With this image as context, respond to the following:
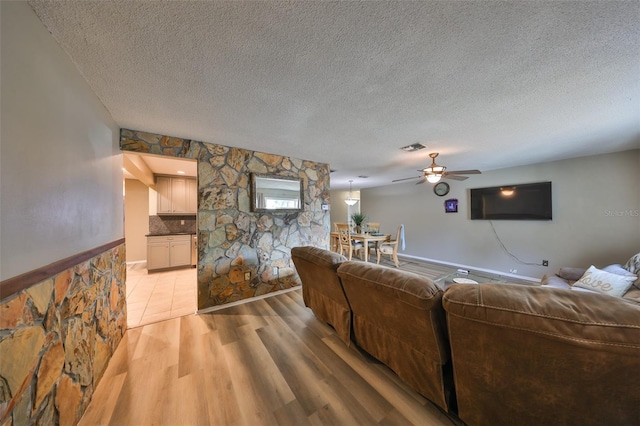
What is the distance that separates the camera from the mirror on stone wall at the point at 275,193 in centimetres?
304

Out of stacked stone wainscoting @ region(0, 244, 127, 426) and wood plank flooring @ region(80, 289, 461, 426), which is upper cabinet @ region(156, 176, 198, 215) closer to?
wood plank flooring @ region(80, 289, 461, 426)

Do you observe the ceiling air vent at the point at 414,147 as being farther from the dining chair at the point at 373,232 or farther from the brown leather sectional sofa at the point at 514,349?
the dining chair at the point at 373,232

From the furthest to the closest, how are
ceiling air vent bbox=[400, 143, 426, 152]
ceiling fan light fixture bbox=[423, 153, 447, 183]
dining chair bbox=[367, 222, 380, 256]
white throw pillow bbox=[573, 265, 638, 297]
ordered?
dining chair bbox=[367, 222, 380, 256] < ceiling fan light fixture bbox=[423, 153, 447, 183] < ceiling air vent bbox=[400, 143, 426, 152] < white throw pillow bbox=[573, 265, 638, 297]

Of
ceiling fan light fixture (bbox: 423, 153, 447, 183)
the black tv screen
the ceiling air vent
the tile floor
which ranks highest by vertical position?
the ceiling air vent

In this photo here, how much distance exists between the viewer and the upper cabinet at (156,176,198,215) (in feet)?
14.9

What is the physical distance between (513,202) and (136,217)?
8.62m

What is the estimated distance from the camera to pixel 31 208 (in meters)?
0.92

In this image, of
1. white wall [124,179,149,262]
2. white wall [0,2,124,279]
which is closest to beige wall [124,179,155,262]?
white wall [124,179,149,262]

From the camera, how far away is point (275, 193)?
3232 millimetres

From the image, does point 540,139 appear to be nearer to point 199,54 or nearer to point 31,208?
point 199,54

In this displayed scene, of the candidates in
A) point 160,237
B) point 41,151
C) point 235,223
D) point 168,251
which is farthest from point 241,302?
point 160,237

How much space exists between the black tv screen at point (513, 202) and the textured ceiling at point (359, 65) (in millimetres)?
1581

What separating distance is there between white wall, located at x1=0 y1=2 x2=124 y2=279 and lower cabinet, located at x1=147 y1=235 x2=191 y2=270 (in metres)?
3.30

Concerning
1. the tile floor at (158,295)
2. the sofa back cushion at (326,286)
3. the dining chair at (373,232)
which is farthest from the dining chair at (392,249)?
the tile floor at (158,295)
